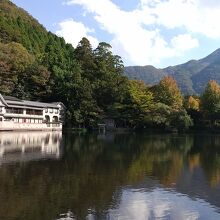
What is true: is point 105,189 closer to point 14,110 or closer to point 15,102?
point 15,102

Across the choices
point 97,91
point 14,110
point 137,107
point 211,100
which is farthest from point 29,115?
point 211,100

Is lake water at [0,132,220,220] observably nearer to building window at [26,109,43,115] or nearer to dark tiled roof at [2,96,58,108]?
dark tiled roof at [2,96,58,108]

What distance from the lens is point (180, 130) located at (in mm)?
79312

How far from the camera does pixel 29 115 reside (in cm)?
6688

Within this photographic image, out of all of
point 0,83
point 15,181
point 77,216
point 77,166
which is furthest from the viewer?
point 0,83

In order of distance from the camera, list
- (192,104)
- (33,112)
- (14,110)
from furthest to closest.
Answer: (192,104) < (33,112) < (14,110)

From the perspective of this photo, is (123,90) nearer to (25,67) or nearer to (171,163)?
(25,67)

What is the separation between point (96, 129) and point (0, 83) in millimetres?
19778

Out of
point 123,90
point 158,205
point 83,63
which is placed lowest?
point 158,205

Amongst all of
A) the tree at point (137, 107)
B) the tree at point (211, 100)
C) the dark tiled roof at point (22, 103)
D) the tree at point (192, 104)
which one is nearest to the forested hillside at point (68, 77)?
the tree at point (137, 107)

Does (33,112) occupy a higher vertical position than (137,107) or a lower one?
lower

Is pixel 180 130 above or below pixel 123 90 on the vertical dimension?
below

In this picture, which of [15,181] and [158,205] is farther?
[15,181]

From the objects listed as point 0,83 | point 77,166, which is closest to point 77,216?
point 77,166
